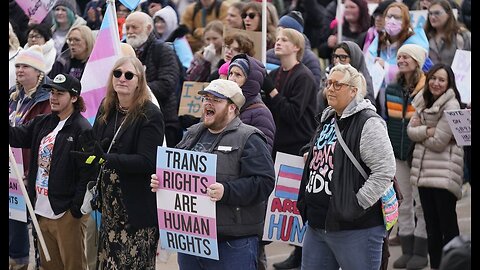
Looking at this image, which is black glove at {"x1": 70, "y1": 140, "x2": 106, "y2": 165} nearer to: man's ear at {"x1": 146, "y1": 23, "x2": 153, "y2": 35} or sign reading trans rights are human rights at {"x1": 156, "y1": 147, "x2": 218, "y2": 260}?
sign reading trans rights are human rights at {"x1": 156, "y1": 147, "x2": 218, "y2": 260}

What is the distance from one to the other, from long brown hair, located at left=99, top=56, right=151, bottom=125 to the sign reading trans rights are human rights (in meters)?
0.45

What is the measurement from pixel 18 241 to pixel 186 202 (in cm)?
262

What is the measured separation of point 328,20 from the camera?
1491 cm

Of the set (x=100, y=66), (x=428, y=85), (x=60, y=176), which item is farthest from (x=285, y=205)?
(x=100, y=66)

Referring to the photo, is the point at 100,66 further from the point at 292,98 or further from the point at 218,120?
the point at 218,120

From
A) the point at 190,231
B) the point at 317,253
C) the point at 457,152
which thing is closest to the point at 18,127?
the point at 190,231

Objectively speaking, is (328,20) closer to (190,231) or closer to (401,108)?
(401,108)

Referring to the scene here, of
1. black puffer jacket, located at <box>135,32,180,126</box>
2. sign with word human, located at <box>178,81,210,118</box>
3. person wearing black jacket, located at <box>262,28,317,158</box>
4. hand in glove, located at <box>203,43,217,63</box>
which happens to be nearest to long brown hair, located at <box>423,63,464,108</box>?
person wearing black jacket, located at <box>262,28,317,158</box>

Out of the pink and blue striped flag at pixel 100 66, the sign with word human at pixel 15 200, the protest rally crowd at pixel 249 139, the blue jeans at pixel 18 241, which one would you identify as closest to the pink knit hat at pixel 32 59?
the protest rally crowd at pixel 249 139

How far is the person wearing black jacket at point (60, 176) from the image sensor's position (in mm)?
8109

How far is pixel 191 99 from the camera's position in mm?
10719

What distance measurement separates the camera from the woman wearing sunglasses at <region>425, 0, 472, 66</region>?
1152 cm

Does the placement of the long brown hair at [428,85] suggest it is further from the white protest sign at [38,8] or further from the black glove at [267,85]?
the white protest sign at [38,8]
